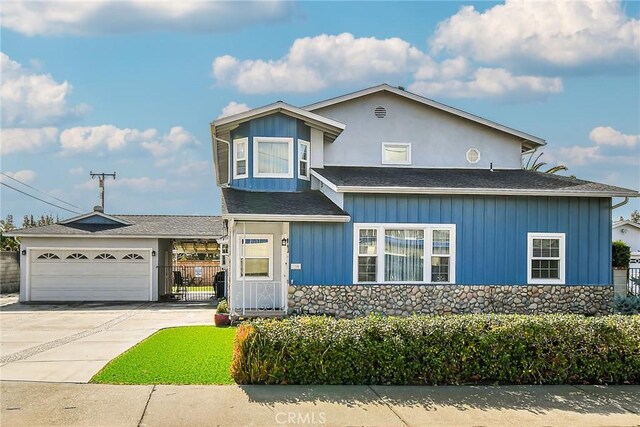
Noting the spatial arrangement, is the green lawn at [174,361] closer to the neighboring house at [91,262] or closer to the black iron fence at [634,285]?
the neighboring house at [91,262]

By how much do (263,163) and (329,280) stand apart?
4209mm

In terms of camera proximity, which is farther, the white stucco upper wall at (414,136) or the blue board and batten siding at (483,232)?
the white stucco upper wall at (414,136)

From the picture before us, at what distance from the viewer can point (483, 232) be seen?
1678cm

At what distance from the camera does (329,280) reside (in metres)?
16.1

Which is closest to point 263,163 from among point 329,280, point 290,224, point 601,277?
point 290,224

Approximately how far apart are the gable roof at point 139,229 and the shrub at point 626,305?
14583 millimetres

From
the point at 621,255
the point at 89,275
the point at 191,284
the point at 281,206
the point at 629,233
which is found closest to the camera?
the point at 281,206

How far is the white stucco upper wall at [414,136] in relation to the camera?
2025cm

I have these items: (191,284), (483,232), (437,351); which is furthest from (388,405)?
(191,284)

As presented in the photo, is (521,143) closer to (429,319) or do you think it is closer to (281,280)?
(281,280)

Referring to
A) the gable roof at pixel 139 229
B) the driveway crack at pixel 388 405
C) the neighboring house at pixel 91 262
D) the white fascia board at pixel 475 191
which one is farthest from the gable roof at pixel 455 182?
the neighboring house at pixel 91 262

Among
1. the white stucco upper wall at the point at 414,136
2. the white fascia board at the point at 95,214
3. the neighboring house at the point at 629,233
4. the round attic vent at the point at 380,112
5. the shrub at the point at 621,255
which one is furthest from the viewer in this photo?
the neighboring house at the point at 629,233

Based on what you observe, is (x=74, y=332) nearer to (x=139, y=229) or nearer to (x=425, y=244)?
(x=425, y=244)

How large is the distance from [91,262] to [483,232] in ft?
49.3
